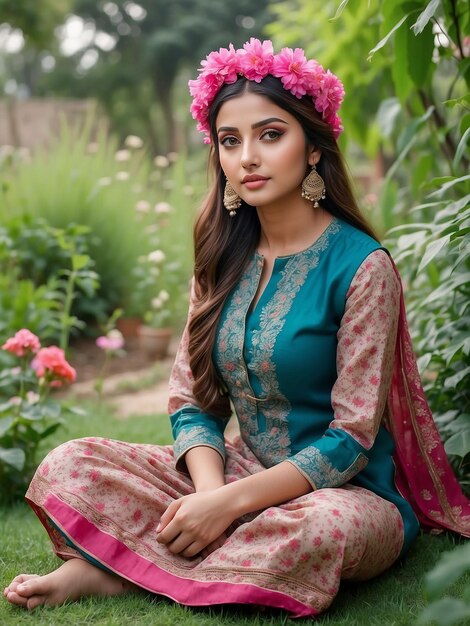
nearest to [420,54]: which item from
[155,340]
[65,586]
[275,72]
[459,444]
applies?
[275,72]

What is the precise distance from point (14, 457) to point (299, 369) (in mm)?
1253

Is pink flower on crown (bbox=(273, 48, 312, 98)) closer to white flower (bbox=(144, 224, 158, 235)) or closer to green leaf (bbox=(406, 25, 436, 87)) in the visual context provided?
green leaf (bbox=(406, 25, 436, 87))

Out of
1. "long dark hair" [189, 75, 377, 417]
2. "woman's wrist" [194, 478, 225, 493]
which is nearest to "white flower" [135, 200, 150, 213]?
"long dark hair" [189, 75, 377, 417]

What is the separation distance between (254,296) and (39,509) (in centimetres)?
79

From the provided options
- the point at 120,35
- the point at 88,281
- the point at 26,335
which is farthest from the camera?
the point at 120,35

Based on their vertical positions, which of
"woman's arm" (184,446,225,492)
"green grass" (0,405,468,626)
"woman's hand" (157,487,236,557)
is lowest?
"green grass" (0,405,468,626)

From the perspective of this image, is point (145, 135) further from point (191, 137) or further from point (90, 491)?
point (90, 491)

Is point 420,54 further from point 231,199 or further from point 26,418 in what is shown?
point 26,418

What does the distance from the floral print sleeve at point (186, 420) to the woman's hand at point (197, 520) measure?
11.0 inches

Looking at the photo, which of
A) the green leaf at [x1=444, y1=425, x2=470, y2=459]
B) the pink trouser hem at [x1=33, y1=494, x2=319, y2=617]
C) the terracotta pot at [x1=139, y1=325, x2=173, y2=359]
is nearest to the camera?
the pink trouser hem at [x1=33, y1=494, x2=319, y2=617]

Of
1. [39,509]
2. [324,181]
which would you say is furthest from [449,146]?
[39,509]

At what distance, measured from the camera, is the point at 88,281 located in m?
4.22

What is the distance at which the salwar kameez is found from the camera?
1.97 metres

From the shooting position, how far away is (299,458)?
2121 mm
